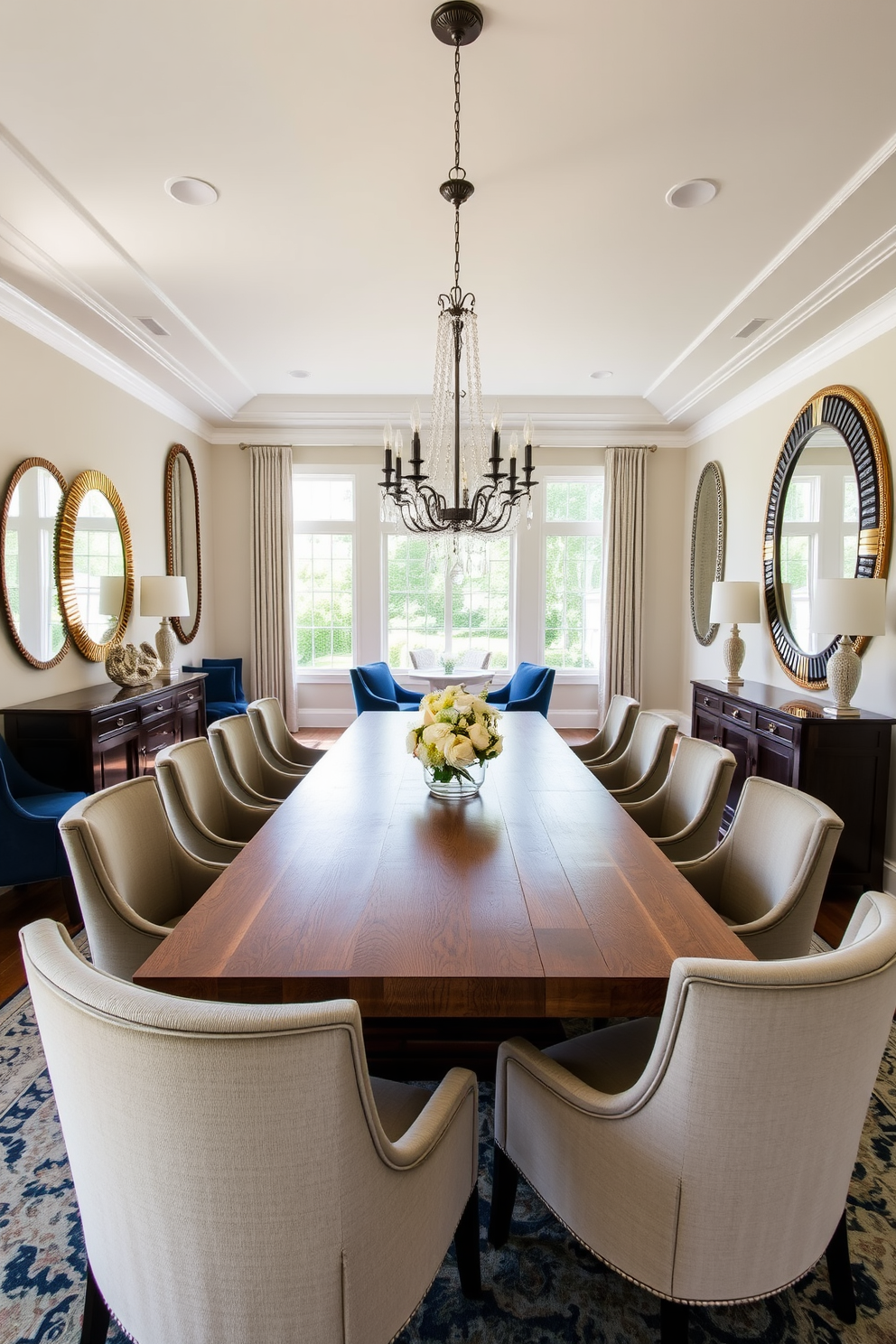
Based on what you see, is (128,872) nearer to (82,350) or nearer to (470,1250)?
(470,1250)

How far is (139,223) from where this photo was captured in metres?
3.28

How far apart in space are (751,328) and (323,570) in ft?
13.9

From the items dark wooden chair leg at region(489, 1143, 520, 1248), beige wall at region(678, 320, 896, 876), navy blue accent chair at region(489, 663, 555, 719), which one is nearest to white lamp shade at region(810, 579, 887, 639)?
beige wall at region(678, 320, 896, 876)

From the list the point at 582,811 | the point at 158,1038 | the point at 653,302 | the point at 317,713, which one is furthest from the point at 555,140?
the point at 317,713

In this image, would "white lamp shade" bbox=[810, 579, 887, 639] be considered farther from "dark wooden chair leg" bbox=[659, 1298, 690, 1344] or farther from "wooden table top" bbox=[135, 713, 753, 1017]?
"dark wooden chair leg" bbox=[659, 1298, 690, 1344]

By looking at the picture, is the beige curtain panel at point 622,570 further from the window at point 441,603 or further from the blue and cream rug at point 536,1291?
the blue and cream rug at point 536,1291

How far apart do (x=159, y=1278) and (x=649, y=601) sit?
22.2 feet

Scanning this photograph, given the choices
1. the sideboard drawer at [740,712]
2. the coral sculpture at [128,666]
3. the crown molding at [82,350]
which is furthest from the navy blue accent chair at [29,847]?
the sideboard drawer at [740,712]

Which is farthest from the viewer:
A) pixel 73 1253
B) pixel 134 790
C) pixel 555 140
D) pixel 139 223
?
pixel 139 223

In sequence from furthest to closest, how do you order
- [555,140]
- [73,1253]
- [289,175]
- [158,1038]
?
[289,175] < [555,140] < [73,1253] < [158,1038]

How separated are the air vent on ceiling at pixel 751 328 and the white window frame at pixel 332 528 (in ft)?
12.2

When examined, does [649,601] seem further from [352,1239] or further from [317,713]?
[352,1239]

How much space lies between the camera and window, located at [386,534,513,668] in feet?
23.9

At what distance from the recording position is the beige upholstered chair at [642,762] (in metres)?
2.91
